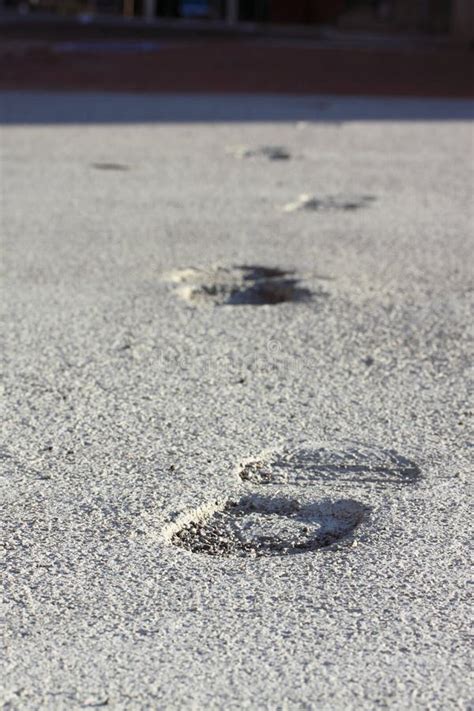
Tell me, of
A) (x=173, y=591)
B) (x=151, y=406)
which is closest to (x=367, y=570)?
(x=173, y=591)

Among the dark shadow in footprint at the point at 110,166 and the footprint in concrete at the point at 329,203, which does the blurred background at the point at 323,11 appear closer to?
the dark shadow in footprint at the point at 110,166

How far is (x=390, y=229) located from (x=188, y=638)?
16.8ft

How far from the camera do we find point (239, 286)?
5820mm

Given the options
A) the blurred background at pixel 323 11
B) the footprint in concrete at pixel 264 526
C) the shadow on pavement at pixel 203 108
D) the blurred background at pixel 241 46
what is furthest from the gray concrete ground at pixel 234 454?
the blurred background at pixel 323 11

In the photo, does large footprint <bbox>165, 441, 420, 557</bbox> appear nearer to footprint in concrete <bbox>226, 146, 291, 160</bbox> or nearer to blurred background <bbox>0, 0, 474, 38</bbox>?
footprint in concrete <bbox>226, 146, 291, 160</bbox>

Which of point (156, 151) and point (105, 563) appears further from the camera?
point (156, 151)

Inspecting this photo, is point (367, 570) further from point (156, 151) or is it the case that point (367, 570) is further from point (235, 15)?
point (235, 15)

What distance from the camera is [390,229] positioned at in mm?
7406

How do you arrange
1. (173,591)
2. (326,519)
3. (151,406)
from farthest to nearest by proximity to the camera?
(151,406) < (326,519) < (173,591)

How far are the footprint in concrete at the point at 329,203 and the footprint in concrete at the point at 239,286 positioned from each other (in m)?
2.10

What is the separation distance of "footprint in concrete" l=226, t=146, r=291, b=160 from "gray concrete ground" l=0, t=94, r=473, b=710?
9.62ft

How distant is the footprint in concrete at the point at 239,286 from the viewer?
5.62m

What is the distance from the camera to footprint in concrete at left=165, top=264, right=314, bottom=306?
5621 millimetres

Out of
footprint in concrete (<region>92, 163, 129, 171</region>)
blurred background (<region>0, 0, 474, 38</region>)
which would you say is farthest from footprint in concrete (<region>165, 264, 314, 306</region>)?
blurred background (<region>0, 0, 474, 38</region>)
